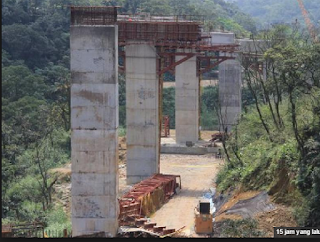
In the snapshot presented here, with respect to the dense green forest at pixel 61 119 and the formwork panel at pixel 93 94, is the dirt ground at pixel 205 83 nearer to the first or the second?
the dense green forest at pixel 61 119

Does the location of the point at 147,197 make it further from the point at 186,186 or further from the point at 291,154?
the point at 186,186

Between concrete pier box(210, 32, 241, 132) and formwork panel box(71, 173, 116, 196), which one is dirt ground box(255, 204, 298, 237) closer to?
formwork panel box(71, 173, 116, 196)

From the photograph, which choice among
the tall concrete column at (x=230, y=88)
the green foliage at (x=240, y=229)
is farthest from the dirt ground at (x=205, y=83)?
the green foliage at (x=240, y=229)

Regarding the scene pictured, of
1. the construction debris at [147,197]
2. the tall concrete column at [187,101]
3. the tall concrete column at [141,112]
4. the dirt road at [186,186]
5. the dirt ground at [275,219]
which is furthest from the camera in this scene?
the tall concrete column at [187,101]

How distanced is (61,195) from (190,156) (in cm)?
1509

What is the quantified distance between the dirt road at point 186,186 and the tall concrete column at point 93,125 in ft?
12.0

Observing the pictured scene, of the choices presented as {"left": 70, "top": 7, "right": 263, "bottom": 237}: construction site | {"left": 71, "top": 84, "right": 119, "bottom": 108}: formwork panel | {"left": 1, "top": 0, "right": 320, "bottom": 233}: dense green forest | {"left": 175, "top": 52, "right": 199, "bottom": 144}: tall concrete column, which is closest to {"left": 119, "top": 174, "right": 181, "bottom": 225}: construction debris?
{"left": 70, "top": 7, "right": 263, "bottom": 237}: construction site

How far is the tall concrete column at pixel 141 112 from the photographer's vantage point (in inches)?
1550

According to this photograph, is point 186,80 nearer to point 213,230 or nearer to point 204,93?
point 213,230

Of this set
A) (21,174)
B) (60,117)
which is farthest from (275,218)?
(60,117)

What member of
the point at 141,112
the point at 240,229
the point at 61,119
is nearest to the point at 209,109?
the point at 61,119

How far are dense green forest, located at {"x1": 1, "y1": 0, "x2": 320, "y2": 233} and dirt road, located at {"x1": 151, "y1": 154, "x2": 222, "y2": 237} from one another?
209 cm

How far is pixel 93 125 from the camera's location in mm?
27641

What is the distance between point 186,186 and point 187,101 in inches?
574
